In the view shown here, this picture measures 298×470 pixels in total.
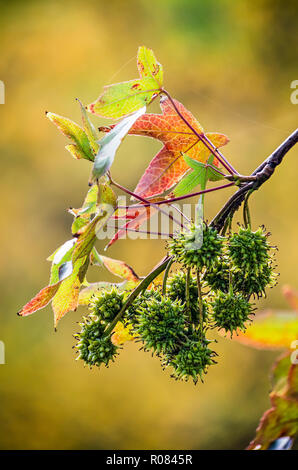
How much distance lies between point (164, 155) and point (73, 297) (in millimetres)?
289

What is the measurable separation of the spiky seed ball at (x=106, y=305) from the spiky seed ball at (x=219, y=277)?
0.13m

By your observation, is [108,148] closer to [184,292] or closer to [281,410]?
[184,292]

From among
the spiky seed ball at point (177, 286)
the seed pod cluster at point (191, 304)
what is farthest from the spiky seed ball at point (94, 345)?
the spiky seed ball at point (177, 286)

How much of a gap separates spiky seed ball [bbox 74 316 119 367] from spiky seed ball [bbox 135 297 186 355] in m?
0.05

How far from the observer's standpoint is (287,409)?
58 cm

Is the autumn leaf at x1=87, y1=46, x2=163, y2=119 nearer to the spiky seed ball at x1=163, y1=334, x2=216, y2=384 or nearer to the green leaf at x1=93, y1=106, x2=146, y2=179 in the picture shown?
the green leaf at x1=93, y1=106, x2=146, y2=179

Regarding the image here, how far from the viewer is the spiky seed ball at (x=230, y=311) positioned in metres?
0.69

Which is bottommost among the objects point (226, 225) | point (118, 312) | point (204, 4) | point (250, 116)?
point (118, 312)

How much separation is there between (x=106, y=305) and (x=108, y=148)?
24 cm

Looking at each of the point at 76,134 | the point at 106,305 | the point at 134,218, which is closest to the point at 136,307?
the point at 106,305

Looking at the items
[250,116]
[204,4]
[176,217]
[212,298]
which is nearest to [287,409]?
[212,298]

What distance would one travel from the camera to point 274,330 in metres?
0.64

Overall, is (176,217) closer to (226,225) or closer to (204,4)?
(226,225)

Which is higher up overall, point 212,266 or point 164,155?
point 164,155
